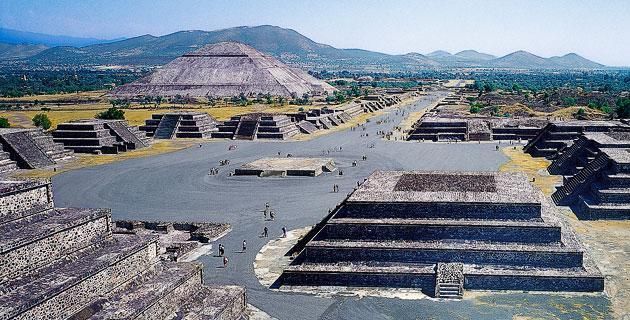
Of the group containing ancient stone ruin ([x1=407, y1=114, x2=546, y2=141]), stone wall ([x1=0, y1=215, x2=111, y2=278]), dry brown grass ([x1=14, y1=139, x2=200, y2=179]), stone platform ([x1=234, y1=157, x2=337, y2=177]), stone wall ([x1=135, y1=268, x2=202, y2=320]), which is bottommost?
dry brown grass ([x1=14, y1=139, x2=200, y2=179])

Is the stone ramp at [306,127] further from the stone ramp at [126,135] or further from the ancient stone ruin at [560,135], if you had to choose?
the ancient stone ruin at [560,135]

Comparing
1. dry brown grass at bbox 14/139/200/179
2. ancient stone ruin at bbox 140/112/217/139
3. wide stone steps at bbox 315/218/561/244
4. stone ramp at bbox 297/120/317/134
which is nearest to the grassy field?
ancient stone ruin at bbox 140/112/217/139

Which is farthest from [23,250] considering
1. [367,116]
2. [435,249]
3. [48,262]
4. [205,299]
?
[367,116]

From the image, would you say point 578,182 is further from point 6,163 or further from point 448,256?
point 6,163

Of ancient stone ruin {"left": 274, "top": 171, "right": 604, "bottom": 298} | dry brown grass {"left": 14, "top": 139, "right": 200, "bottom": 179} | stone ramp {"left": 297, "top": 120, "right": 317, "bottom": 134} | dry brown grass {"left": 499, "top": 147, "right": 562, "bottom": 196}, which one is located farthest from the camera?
stone ramp {"left": 297, "top": 120, "right": 317, "bottom": 134}

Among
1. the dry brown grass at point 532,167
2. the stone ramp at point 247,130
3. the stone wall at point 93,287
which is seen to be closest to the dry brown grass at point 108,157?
the stone ramp at point 247,130

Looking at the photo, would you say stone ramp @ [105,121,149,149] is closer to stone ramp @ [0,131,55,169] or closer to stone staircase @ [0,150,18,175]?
stone ramp @ [0,131,55,169]
